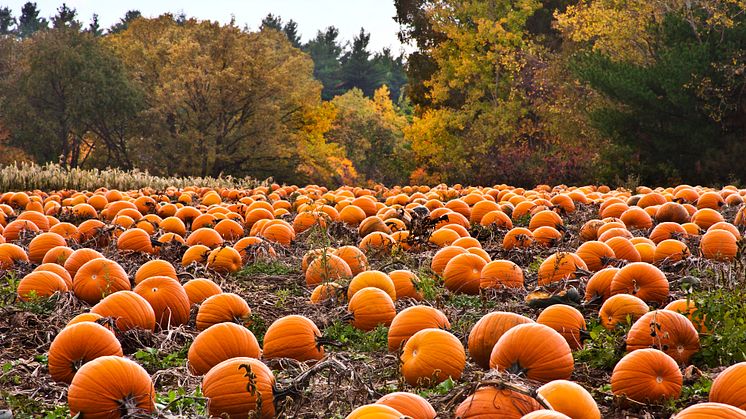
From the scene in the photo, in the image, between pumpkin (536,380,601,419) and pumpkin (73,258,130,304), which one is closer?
pumpkin (536,380,601,419)

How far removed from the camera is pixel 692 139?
22250mm

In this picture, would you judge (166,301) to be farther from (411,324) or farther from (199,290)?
(411,324)

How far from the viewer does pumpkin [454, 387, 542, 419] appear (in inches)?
105

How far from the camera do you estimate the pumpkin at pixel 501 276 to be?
5664mm

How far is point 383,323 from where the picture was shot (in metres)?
4.85

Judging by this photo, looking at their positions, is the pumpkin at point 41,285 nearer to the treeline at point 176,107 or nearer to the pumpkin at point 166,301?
the pumpkin at point 166,301

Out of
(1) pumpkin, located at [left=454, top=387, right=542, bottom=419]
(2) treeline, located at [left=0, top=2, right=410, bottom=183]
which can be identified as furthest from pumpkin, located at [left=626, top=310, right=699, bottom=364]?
(2) treeline, located at [left=0, top=2, right=410, bottom=183]

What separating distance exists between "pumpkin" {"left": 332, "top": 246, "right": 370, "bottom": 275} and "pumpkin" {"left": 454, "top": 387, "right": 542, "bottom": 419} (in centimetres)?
362

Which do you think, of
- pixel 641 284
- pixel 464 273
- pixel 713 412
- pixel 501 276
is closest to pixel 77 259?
pixel 464 273

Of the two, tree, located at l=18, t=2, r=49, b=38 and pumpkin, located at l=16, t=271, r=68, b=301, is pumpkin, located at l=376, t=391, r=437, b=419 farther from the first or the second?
tree, located at l=18, t=2, r=49, b=38

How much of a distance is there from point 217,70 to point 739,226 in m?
33.7

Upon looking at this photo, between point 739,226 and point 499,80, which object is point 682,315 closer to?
point 739,226

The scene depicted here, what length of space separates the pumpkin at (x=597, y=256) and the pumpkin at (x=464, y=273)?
92 cm

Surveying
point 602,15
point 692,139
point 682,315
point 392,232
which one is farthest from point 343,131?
point 682,315
